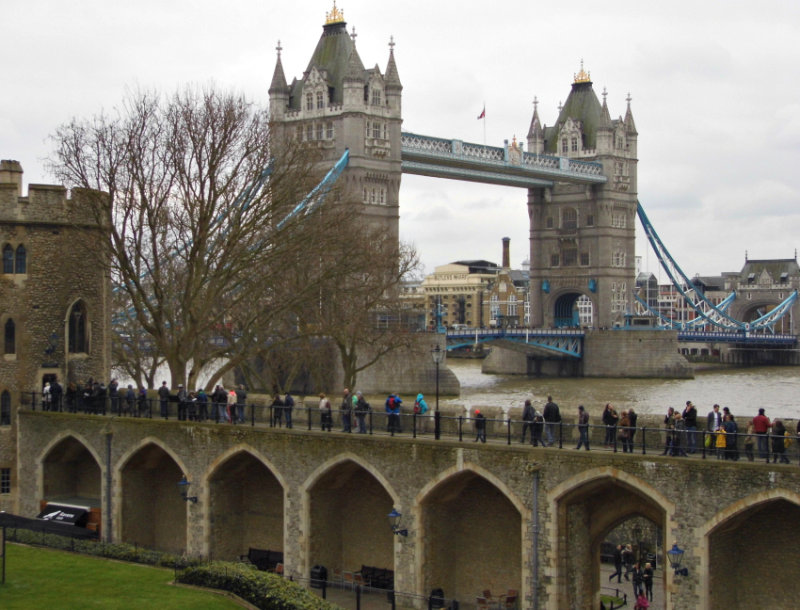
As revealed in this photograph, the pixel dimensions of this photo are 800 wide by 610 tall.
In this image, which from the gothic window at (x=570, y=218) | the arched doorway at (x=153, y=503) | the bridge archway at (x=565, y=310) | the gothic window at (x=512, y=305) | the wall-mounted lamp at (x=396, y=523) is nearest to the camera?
A: the wall-mounted lamp at (x=396, y=523)

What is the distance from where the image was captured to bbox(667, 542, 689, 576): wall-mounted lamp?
1931 centimetres

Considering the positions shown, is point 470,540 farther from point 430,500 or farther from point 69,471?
point 69,471

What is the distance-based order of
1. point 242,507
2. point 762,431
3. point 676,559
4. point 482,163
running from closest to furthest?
1. point 676,559
2. point 762,431
3. point 242,507
4. point 482,163

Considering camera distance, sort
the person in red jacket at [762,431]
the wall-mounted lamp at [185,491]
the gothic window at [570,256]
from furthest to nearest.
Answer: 1. the gothic window at [570,256]
2. the wall-mounted lamp at [185,491]
3. the person in red jacket at [762,431]

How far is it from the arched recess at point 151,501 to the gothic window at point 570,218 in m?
81.2

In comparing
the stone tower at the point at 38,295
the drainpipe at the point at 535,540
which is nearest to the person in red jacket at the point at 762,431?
the drainpipe at the point at 535,540

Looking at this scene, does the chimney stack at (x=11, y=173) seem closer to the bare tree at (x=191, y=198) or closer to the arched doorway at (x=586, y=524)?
the bare tree at (x=191, y=198)

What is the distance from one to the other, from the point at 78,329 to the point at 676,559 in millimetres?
15909

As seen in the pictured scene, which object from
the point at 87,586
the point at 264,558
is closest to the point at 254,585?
the point at 87,586

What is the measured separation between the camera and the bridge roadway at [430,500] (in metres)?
19.5

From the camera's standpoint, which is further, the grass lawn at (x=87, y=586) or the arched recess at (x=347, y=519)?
the arched recess at (x=347, y=519)

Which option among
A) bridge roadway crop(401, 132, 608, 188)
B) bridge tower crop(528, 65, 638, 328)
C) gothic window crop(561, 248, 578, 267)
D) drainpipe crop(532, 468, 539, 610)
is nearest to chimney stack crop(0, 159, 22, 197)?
drainpipe crop(532, 468, 539, 610)

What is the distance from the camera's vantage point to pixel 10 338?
2817cm

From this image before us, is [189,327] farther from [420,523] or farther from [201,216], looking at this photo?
[420,523]
